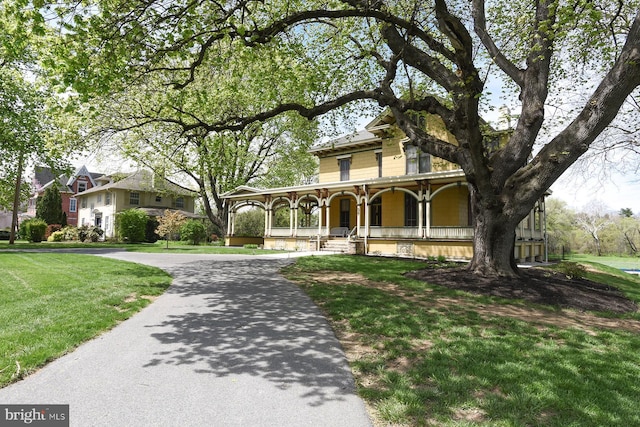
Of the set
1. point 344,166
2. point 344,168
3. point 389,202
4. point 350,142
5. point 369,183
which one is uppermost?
point 350,142

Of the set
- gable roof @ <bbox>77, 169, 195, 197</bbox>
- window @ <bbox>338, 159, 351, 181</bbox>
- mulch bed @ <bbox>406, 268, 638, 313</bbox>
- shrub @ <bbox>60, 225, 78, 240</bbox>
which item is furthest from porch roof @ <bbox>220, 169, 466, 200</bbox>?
shrub @ <bbox>60, 225, 78, 240</bbox>

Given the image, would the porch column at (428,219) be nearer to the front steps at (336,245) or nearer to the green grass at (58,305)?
the front steps at (336,245)

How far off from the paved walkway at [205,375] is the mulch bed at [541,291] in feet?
16.6

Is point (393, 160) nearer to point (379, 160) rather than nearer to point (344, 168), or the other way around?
point (379, 160)


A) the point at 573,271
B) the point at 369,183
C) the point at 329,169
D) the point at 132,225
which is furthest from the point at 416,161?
the point at 132,225

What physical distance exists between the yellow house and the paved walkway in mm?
13436

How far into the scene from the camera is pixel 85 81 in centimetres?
773

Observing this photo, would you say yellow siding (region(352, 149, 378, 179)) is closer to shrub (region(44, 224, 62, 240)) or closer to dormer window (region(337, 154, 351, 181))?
dormer window (region(337, 154, 351, 181))

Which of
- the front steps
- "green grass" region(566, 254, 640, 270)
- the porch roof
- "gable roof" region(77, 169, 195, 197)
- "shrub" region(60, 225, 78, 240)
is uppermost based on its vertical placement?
"gable roof" region(77, 169, 195, 197)

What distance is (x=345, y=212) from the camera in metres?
25.8

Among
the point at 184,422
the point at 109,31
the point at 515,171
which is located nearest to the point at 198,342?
the point at 184,422

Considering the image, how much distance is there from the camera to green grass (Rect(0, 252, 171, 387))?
4.39m

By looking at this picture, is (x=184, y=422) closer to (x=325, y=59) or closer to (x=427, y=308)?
(x=427, y=308)

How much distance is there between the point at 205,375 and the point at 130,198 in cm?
3830
